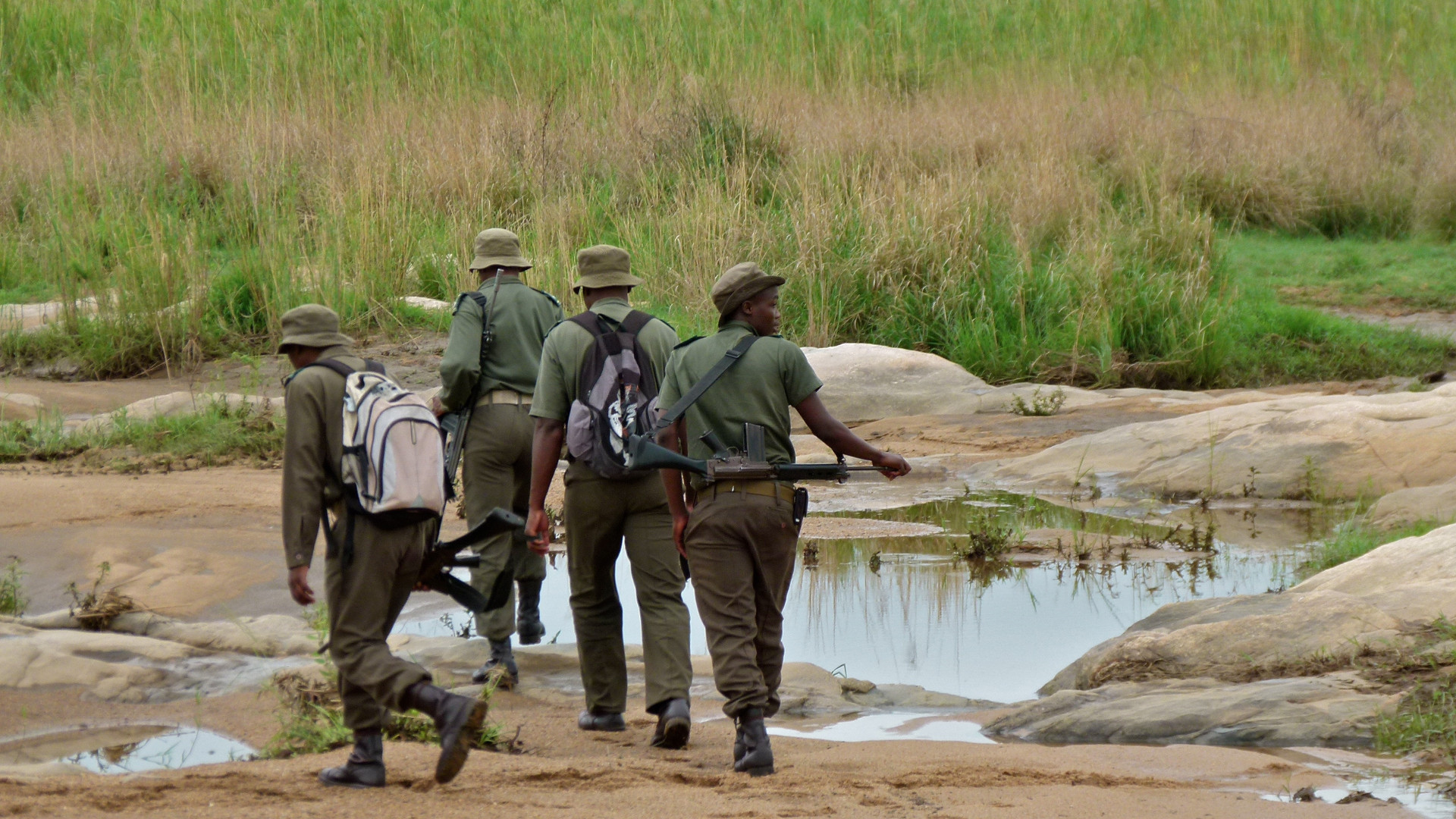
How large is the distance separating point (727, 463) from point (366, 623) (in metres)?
1.19

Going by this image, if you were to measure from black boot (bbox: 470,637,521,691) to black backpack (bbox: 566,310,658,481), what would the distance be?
1227 millimetres

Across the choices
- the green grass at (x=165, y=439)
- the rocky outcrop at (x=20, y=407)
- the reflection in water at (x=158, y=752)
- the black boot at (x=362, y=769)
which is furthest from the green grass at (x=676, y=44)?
the black boot at (x=362, y=769)

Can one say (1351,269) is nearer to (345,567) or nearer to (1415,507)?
(1415,507)

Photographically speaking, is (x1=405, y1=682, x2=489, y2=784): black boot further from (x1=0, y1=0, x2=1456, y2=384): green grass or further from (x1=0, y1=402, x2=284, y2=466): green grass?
(x1=0, y1=0, x2=1456, y2=384): green grass

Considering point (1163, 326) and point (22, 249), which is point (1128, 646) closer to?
point (1163, 326)

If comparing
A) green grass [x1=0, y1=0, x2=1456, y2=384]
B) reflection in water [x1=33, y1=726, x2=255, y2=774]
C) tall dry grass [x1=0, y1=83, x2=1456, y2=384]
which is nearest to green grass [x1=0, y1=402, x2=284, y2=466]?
green grass [x1=0, y1=0, x2=1456, y2=384]

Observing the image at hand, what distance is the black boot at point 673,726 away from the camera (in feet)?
16.8

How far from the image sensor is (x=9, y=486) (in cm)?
899

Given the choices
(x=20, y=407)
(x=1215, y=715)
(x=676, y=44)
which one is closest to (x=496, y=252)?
(x=1215, y=715)

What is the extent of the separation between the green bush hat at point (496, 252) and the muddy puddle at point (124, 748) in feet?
7.13

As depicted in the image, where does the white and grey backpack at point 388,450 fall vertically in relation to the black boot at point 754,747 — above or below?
above

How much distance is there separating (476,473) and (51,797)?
2498mm

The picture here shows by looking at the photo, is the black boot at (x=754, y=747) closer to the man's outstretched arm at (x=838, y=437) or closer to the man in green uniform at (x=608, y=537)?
the man in green uniform at (x=608, y=537)

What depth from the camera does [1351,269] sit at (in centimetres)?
1702
